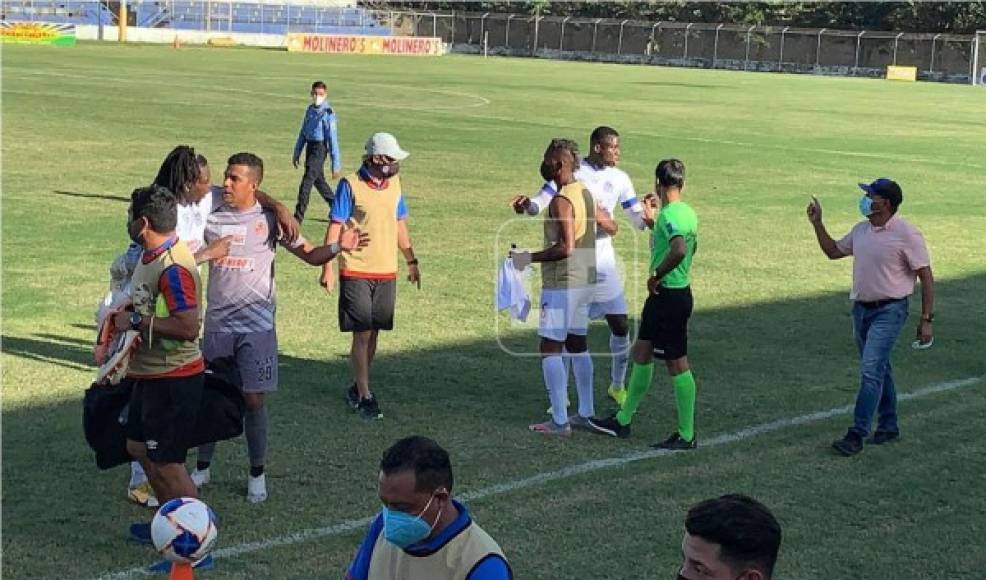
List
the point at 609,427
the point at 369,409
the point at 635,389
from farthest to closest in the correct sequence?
the point at 369,409, the point at 609,427, the point at 635,389

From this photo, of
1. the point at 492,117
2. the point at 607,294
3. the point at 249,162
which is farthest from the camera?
the point at 492,117

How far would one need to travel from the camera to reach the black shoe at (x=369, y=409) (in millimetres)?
9875

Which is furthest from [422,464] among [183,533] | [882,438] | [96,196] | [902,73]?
[902,73]

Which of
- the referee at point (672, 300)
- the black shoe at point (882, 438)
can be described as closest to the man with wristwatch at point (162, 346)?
the referee at point (672, 300)

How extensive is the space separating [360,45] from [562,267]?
260 feet

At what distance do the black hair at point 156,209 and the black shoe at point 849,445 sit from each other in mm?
4808

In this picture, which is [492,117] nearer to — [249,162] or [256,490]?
[249,162]

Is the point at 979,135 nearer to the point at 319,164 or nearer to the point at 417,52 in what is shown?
the point at 319,164

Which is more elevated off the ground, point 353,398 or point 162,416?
point 162,416

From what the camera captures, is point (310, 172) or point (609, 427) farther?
point (310, 172)

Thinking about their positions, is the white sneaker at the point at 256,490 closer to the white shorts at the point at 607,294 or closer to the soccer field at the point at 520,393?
the soccer field at the point at 520,393

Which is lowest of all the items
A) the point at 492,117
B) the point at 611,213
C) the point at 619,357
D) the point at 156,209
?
the point at 619,357

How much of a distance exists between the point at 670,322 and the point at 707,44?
89.5 m

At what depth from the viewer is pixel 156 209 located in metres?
6.85
